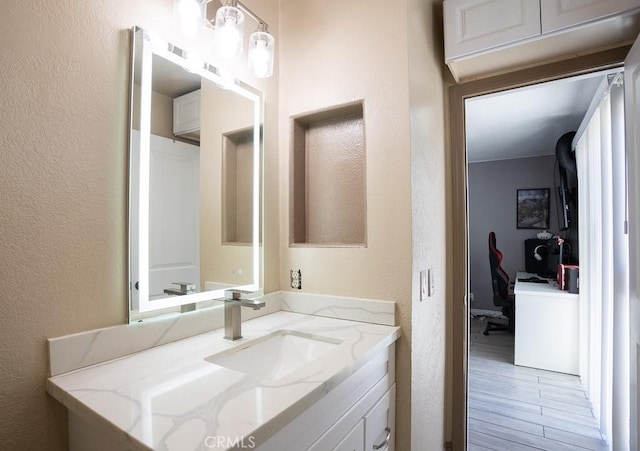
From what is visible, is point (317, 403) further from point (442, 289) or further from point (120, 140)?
point (442, 289)

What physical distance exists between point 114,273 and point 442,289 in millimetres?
1475

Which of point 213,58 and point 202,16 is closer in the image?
point 202,16

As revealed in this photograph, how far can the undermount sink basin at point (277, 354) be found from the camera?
111cm

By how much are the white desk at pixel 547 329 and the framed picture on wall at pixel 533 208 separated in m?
1.69

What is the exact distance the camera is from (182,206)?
120cm

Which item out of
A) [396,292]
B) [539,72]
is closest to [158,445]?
[396,292]

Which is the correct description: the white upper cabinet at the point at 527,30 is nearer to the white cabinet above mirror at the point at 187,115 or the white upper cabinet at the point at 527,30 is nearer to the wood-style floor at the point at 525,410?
the white cabinet above mirror at the point at 187,115

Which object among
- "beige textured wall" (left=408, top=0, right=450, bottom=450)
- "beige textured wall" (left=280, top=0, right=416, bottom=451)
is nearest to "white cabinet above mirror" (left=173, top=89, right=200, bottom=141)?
"beige textured wall" (left=280, top=0, right=416, bottom=451)

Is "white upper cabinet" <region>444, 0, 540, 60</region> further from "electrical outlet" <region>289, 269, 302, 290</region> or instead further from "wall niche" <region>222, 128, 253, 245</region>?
"electrical outlet" <region>289, 269, 302, 290</region>

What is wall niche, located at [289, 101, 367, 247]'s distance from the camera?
1.53 m

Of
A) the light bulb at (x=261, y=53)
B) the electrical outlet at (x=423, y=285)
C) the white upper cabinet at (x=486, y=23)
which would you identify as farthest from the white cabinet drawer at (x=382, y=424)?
the white upper cabinet at (x=486, y=23)

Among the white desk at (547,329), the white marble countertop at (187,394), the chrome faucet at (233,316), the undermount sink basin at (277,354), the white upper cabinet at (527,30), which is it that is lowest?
the white desk at (547,329)

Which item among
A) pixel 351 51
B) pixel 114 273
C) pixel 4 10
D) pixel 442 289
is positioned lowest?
pixel 442 289

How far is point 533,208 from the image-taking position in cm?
467
